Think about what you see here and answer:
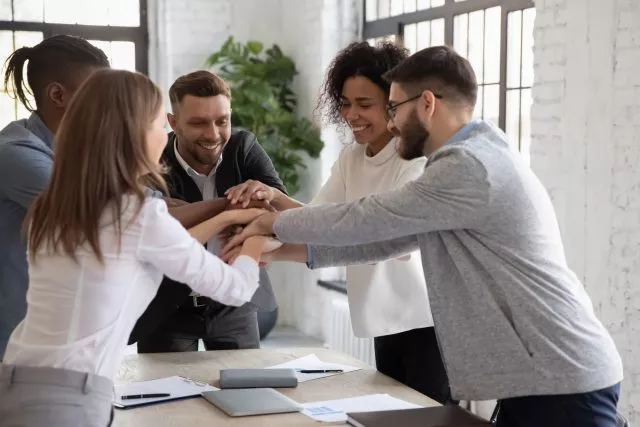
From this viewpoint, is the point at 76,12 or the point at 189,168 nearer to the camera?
the point at 189,168

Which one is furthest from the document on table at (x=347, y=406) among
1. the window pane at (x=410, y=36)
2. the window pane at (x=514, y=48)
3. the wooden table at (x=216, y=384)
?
the window pane at (x=410, y=36)

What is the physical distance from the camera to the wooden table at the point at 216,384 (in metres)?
2.22

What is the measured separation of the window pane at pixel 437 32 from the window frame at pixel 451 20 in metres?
0.03

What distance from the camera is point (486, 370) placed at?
6.61 ft

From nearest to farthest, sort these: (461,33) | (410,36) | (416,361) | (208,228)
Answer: (208,228) < (416,361) < (461,33) < (410,36)

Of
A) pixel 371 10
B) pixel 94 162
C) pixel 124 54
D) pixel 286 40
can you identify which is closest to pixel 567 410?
pixel 94 162

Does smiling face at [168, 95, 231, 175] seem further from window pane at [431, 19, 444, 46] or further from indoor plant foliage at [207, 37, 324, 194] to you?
indoor plant foliage at [207, 37, 324, 194]

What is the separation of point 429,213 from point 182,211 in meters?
0.97

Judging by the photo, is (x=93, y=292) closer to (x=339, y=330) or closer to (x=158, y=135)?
(x=158, y=135)

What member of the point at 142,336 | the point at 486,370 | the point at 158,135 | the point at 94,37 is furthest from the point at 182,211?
the point at 94,37

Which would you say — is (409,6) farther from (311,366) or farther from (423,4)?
(311,366)

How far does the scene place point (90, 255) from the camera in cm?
177

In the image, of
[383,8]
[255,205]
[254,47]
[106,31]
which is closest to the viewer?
[255,205]

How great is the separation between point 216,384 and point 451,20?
3270 mm
